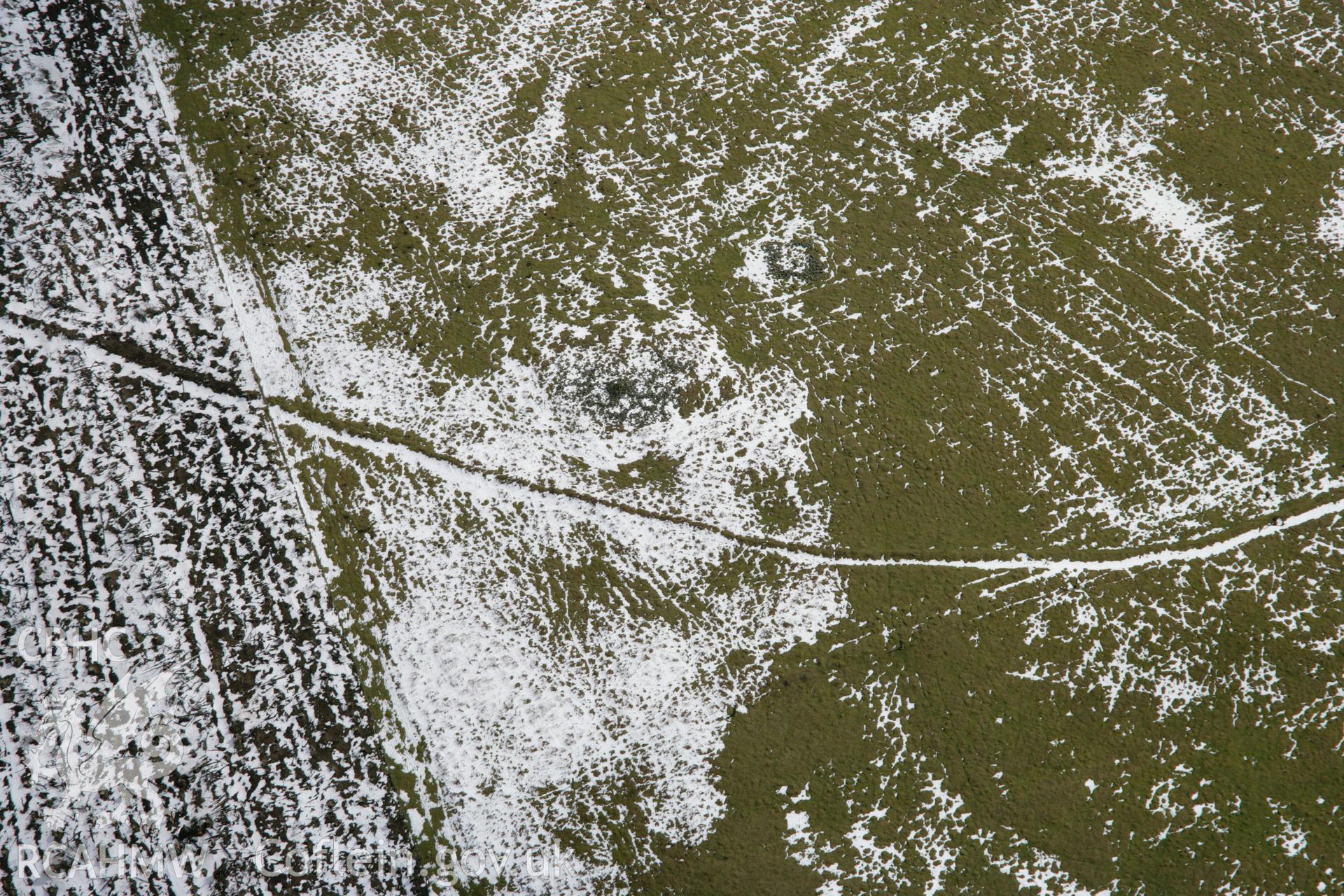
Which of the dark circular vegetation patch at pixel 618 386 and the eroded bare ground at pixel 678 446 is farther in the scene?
the dark circular vegetation patch at pixel 618 386

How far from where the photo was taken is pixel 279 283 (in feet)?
33.4

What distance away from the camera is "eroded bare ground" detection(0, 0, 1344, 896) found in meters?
8.32

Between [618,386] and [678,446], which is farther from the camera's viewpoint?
[618,386]

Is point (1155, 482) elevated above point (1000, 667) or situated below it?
above

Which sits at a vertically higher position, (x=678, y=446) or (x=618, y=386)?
(x=618, y=386)

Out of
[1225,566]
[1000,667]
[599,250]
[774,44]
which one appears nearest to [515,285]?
[599,250]

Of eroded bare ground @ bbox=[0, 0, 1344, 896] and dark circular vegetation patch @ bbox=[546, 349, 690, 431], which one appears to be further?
dark circular vegetation patch @ bbox=[546, 349, 690, 431]

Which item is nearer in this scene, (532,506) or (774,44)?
(532,506)

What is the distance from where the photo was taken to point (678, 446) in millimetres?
9664

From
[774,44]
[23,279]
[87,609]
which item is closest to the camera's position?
[87,609]

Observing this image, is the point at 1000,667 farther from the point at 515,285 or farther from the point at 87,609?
the point at 87,609

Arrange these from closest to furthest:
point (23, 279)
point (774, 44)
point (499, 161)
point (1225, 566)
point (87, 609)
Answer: point (87, 609) → point (1225, 566) → point (23, 279) → point (499, 161) → point (774, 44)

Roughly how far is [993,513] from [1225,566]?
2575 mm

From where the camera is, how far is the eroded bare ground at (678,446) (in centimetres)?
832
